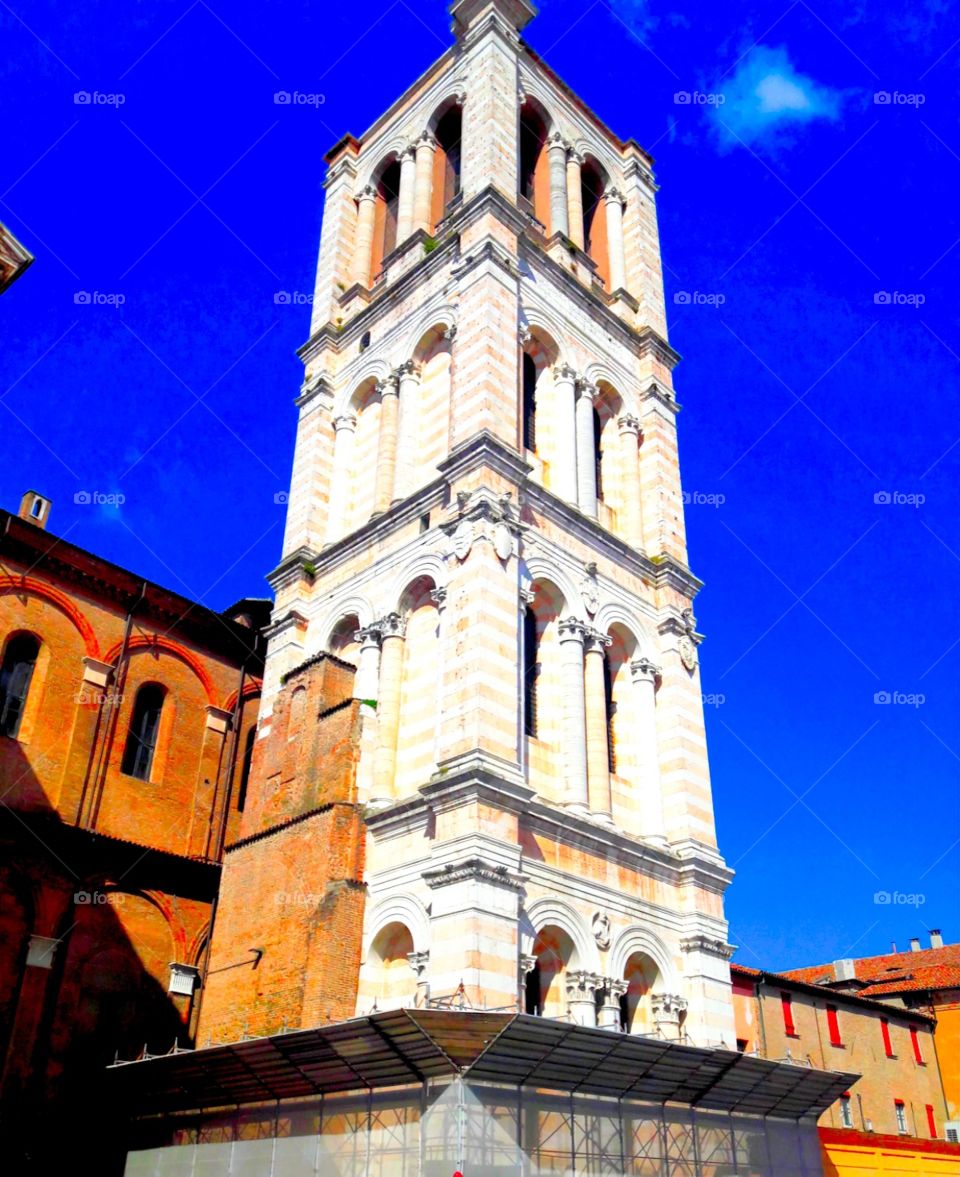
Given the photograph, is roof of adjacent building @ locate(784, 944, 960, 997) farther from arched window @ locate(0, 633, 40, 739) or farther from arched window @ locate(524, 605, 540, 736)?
arched window @ locate(0, 633, 40, 739)

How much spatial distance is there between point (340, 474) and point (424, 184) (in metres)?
9.68

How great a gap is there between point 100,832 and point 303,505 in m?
9.57

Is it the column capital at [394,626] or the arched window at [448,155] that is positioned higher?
the arched window at [448,155]

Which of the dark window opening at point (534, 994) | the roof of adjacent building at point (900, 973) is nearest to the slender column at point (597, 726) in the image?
the dark window opening at point (534, 994)

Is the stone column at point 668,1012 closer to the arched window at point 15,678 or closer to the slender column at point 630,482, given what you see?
the slender column at point 630,482

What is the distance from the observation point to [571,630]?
23.4m

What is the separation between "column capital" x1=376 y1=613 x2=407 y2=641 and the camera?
23266 millimetres

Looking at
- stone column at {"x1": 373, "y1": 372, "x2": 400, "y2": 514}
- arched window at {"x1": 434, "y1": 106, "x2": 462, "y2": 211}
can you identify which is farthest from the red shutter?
arched window at {"x1": 434, "y1": 106, "x2": 462, "y2": 211}

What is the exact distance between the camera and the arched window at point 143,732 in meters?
27.2

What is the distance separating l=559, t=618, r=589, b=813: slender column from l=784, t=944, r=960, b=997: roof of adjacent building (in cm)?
2411

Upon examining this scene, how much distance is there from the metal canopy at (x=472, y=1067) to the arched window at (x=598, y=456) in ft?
46.7

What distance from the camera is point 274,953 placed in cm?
2083

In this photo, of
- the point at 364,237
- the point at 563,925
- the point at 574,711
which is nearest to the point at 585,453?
the point at 574,711

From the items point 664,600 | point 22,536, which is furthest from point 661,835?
point 22,536
